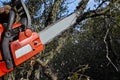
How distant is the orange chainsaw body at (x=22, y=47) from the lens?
2.99m

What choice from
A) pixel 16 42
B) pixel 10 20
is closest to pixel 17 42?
pixel 16 42

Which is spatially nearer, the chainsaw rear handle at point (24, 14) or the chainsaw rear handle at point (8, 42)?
the chainsaw rear handle at point (8, 42)

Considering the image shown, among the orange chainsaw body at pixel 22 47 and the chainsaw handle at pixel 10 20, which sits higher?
the chainsaw handle at pixel 10 20

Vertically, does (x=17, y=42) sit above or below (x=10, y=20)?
below

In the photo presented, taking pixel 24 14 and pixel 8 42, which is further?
pixel 24 14

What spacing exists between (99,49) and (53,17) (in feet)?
57.5

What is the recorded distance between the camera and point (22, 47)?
9.96ft

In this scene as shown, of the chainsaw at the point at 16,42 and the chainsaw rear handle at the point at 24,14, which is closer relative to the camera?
the chainsaw at the point at 16,42

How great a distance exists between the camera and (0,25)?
3.06 m

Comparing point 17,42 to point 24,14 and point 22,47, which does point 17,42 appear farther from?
point 24,14

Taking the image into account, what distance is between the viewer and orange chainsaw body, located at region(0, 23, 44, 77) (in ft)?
9.82

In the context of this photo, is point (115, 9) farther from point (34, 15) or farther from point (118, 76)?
point (118, 76)

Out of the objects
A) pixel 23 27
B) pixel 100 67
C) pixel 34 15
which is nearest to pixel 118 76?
pixel 100 67

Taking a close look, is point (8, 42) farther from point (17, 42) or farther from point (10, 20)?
point (10, 20)
